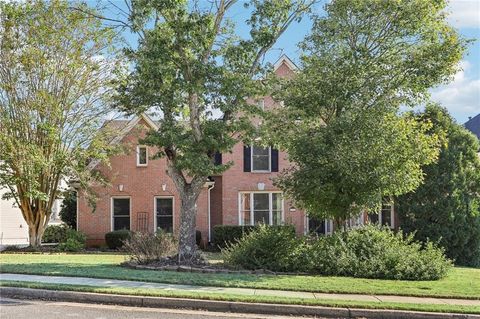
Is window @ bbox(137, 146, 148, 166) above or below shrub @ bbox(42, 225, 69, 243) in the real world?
above

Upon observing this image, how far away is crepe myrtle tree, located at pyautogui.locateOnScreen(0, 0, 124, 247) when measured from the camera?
2370 centimetres

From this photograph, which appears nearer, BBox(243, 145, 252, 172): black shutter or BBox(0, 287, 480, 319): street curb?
BBox(0, 287, 480, 319): street curb

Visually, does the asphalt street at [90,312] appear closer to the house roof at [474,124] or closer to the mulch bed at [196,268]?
the mulch bed at [196,268]

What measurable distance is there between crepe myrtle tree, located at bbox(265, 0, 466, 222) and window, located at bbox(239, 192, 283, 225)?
972 centimetres

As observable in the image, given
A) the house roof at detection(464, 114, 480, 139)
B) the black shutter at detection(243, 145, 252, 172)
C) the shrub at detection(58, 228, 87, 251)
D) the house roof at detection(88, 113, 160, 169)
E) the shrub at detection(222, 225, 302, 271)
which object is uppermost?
the house roof at detection(464, 114, 480, 139)

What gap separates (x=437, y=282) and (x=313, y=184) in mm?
4428

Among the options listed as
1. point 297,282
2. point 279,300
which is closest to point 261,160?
point 297,282

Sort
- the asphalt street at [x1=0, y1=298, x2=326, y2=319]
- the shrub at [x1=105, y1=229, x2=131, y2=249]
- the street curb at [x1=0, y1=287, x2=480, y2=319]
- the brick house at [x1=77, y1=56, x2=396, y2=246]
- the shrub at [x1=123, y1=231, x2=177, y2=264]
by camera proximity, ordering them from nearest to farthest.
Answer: the asphalt street at [x1=0, y1=298, x2=326, y2=319]
the street curb at [x1=0, y1=287, x2=480, y2=319]
the shrub at [x1=123, y1=231, x2=177, y2=264]
the shrub at [x1=105, y1=229, x2=131, y2=249]
the brick house at [x1=77, y1=56, x2=396, y2=246]

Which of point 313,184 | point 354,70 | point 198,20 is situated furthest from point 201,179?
point 354,70

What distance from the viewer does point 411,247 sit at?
15484 mm

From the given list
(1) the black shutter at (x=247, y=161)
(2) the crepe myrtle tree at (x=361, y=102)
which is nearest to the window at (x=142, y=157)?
(1) the black shutter at (x=247, y=161)

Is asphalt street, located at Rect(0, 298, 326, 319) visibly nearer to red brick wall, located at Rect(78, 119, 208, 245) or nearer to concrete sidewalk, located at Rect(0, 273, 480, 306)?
concrete sidewalk, located at Rect(0, 273, 480, 306)

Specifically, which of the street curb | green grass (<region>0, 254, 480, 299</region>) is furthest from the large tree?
the street curb

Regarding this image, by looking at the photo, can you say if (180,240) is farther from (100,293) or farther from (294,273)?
(100,293)
